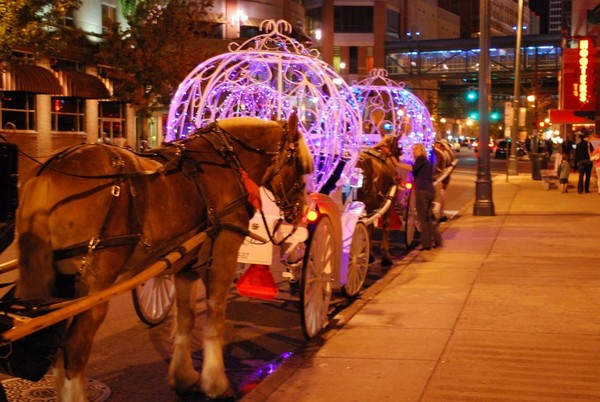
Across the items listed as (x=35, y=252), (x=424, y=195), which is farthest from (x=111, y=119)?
(x=35, y=252)

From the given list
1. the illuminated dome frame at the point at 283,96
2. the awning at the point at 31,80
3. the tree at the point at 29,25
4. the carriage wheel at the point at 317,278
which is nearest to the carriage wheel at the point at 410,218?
the illuminated dome frame at the point at 283,96

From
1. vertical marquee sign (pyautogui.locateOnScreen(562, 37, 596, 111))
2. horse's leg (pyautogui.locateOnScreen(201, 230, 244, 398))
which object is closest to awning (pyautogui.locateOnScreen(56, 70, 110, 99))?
vertical marquee sign (pyautogui.locateOnScreen(562, 37, 596, 111))

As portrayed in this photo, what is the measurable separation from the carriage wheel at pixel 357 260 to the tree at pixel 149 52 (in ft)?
76.9

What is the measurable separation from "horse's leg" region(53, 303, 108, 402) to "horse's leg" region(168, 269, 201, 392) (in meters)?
1.39

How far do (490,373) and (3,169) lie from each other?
407 centimetres

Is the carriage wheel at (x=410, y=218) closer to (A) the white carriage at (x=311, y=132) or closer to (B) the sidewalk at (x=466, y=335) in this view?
(B) the sidewalk at (x=466, y=335)

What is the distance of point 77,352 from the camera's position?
14.5ft

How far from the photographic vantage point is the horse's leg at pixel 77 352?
4.42 meters

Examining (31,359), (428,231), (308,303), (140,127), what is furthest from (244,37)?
(31,359)

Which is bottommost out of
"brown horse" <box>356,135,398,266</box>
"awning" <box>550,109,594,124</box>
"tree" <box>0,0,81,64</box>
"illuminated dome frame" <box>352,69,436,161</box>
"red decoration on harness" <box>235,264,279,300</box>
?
"red decoration on harness" <box>235,264,279,300</box>

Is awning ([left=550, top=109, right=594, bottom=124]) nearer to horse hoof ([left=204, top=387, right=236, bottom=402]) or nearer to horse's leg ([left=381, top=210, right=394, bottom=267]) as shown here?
horse's leg ([left=381, top=210, right=394, bottom=267])

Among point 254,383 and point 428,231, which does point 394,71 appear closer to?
point 428,231

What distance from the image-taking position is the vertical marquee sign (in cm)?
3356

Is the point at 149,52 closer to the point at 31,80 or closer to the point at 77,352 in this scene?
the point at 31,80
